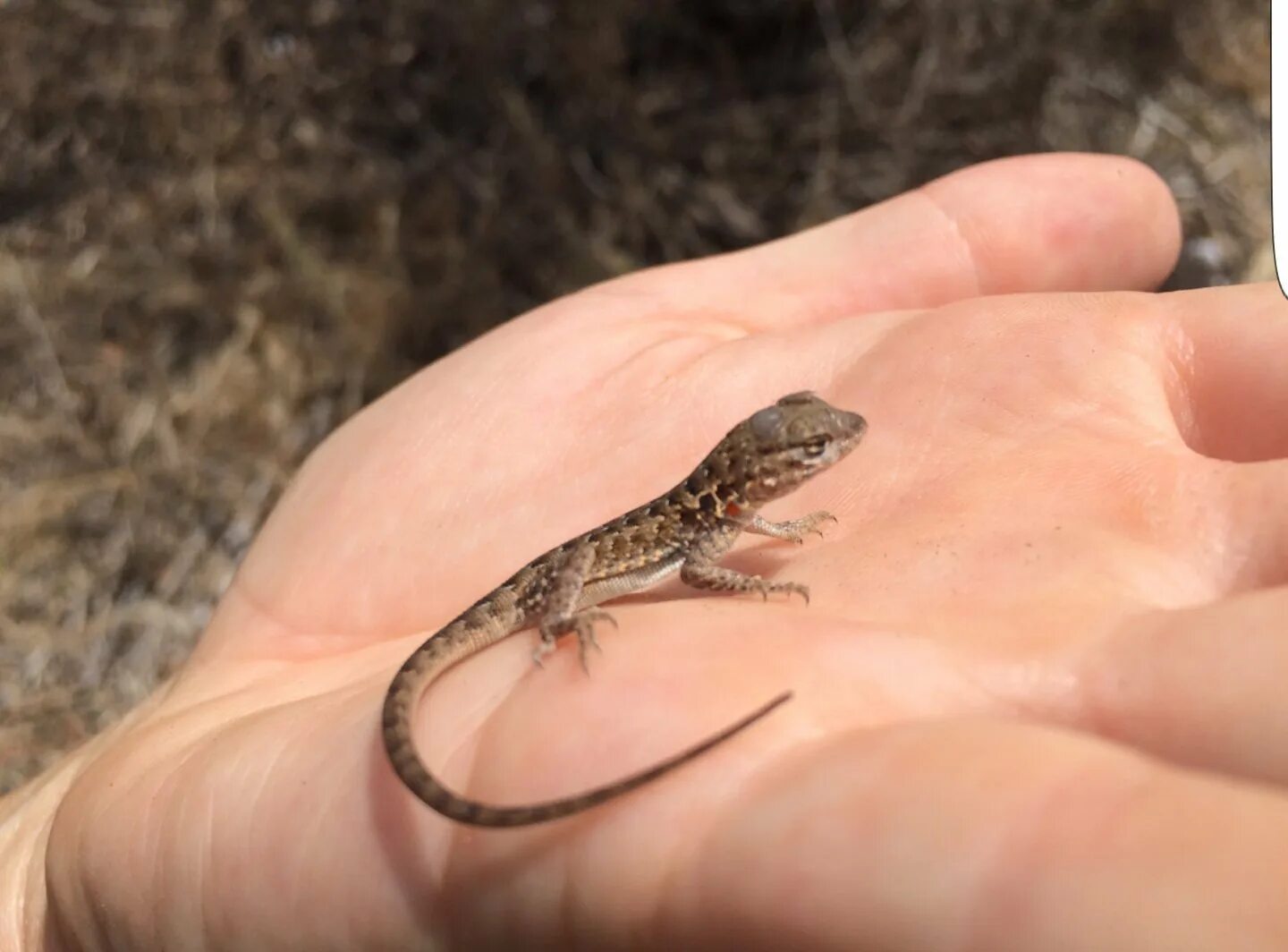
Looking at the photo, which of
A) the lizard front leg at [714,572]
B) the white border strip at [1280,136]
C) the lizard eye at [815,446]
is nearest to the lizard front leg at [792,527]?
the lizard front leg at [714,572]

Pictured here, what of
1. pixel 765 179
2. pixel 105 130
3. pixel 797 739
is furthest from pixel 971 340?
pixel 105 130

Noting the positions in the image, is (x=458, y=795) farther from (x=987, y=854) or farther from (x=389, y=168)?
(x=389, y=168)

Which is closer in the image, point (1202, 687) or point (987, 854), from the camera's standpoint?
point (987, 854)

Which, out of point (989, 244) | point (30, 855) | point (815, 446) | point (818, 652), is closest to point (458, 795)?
point (818, 652)

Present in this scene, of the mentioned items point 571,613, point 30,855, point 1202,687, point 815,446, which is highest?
point 815,446

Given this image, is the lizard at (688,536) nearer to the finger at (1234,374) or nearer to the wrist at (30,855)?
the finger at (1234,374)

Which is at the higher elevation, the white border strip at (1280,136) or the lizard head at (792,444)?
the white border strip at (1280,136)

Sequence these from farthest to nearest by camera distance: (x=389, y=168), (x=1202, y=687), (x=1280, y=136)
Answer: (x=389, y=168)
(x=1280, y=136)
(x=1202, y=687)
